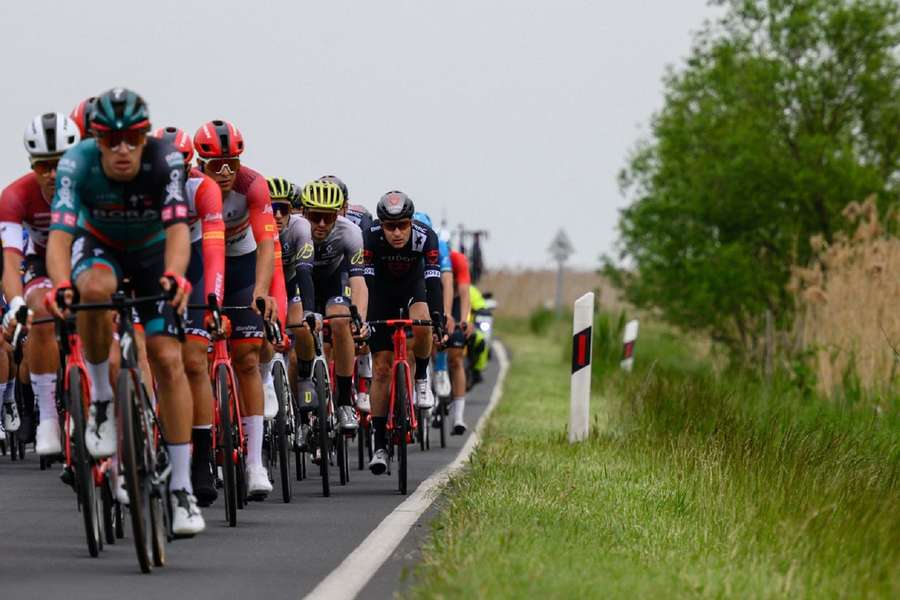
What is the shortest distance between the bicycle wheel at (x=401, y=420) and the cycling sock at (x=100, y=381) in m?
3.98

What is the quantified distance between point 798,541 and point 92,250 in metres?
3.33

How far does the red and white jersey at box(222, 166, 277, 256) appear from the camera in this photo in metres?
11.8

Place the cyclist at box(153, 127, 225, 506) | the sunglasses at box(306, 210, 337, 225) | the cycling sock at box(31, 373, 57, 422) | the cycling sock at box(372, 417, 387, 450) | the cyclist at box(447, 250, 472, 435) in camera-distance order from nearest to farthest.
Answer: the cyclist at box(153, 127, 225, 506)
the cycling sock at box(31, 373, 57, 422)
the cycling sock at box(372, 417, 387, 450)
the sunglasses at box(306, 210, 337, 225)
the cyclist at box(447, 250, 472, 435)

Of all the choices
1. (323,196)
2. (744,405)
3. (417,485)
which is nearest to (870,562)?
(417,485)

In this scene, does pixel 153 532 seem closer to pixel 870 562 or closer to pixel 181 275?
pixel 181 275

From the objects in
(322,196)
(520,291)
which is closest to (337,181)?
(322,196)

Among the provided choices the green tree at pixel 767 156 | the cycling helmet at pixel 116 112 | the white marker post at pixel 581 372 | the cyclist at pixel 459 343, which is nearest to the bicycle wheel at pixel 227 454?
the cycling helmet at pixel 116 112

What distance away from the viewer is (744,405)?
58.2ft

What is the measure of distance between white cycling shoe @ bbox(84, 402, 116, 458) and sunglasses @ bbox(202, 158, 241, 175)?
112 inches

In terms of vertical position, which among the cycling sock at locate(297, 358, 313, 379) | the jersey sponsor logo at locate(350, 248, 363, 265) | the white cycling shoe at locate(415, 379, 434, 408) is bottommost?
the white cycling shoe at locate(415, 379, 434, 408)

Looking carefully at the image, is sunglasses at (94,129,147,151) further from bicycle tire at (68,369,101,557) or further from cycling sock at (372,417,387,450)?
cycling sock at (372,417,387,450)

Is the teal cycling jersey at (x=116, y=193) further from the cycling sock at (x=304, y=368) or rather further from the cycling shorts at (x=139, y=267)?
the cycling sock at (x=304, y=368)

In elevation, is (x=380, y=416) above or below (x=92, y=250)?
below

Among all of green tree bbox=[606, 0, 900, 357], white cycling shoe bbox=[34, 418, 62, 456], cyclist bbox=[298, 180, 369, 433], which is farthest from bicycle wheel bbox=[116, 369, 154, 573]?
green tree bbox=[606, 0, 900, 357]
